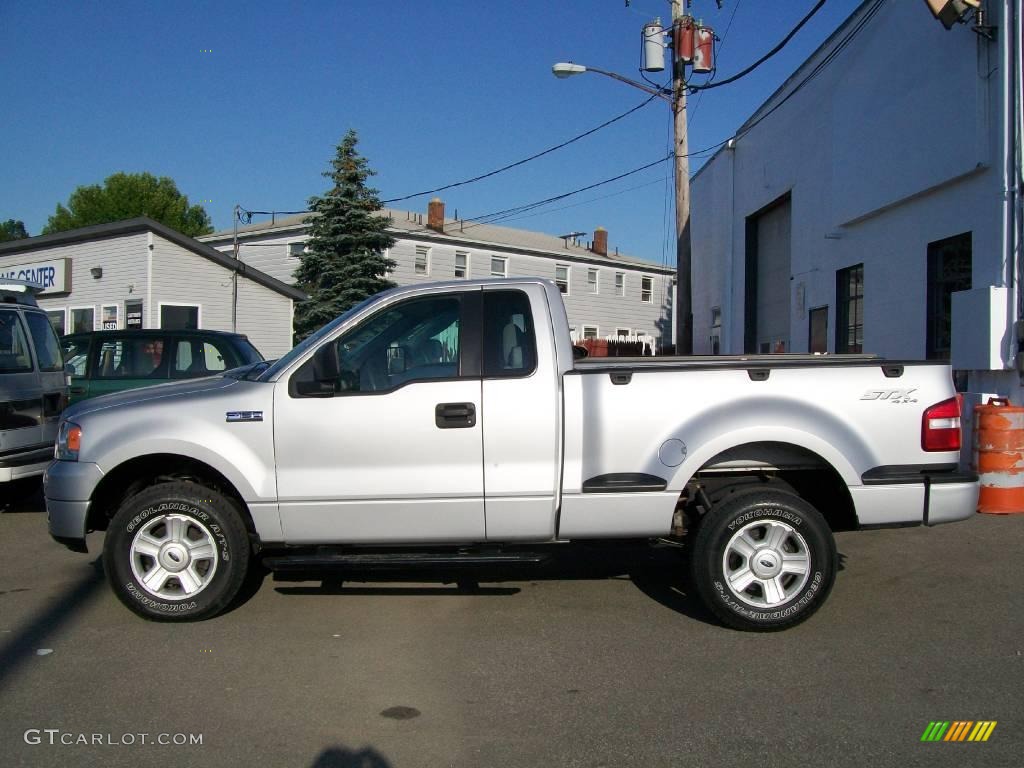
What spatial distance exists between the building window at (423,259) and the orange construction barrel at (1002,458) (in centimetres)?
3089

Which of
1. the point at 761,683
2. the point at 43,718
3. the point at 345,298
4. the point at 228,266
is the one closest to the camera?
the point at 43,718

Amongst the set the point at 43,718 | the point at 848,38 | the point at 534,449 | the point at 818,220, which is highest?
the point at 848,38

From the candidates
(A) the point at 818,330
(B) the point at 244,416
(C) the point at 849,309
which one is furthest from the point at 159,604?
(A) the point at 818,330

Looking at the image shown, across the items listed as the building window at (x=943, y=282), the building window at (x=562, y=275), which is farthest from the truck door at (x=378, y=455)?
the building window at (x=562, y=275)

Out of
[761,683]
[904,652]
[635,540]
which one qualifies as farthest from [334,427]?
[904,652]

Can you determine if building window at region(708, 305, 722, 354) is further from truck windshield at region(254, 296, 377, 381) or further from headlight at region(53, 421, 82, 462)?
headlight at region(53, 421, 82, 462)

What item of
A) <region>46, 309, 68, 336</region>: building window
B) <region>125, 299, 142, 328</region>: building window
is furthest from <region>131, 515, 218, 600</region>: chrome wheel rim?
<region>46, 309, 68, 336</region>: building window

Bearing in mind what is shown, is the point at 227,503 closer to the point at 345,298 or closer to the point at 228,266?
the point at 228,266

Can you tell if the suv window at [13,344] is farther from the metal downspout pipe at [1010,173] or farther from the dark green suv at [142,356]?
the metal downspout pipe at [1010,173]

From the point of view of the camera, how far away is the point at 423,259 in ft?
124

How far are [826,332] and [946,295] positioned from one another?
13.3 feet

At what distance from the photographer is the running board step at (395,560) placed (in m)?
5.16

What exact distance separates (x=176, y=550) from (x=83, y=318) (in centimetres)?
2402

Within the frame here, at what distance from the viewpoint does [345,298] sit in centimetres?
2950
